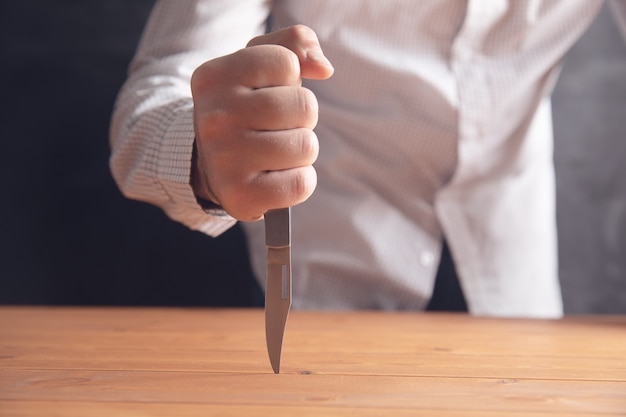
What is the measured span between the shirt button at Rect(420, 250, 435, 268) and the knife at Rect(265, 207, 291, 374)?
0.50 m

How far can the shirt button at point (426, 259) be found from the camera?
102 centimetres

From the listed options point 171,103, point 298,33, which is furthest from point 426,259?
point 298,33

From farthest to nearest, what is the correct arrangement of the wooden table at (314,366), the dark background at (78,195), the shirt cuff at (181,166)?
1. the dark background at (78,195)
2. the shirt cuff at (181,166)
3. the wooden table at (314,366)

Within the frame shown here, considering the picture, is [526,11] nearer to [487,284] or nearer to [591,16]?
[591,16]

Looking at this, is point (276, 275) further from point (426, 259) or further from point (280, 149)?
point (426, 259)

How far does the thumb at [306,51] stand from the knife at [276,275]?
0.11 metres

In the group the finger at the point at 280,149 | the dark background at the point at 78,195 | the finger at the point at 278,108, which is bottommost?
the dark background at the point at 78,195

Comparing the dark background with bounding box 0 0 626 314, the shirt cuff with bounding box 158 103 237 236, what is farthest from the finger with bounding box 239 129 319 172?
the dark background with bounding box 0 0 626 314

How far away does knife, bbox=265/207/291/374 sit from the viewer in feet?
1.78

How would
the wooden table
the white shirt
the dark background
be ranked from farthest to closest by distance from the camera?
the dark background, the white shirt, the wooden table

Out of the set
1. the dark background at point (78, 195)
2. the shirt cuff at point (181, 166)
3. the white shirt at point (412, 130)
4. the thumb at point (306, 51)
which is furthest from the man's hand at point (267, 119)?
the dark background at point (78, 195)

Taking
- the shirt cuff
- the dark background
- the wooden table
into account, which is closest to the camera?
the wooden table

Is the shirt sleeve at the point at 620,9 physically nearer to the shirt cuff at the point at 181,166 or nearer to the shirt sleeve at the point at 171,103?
the shirt sleeve at the point at 171,103

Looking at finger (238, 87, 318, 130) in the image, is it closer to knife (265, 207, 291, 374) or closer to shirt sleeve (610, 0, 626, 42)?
knife (265, 207, 291, 374)
